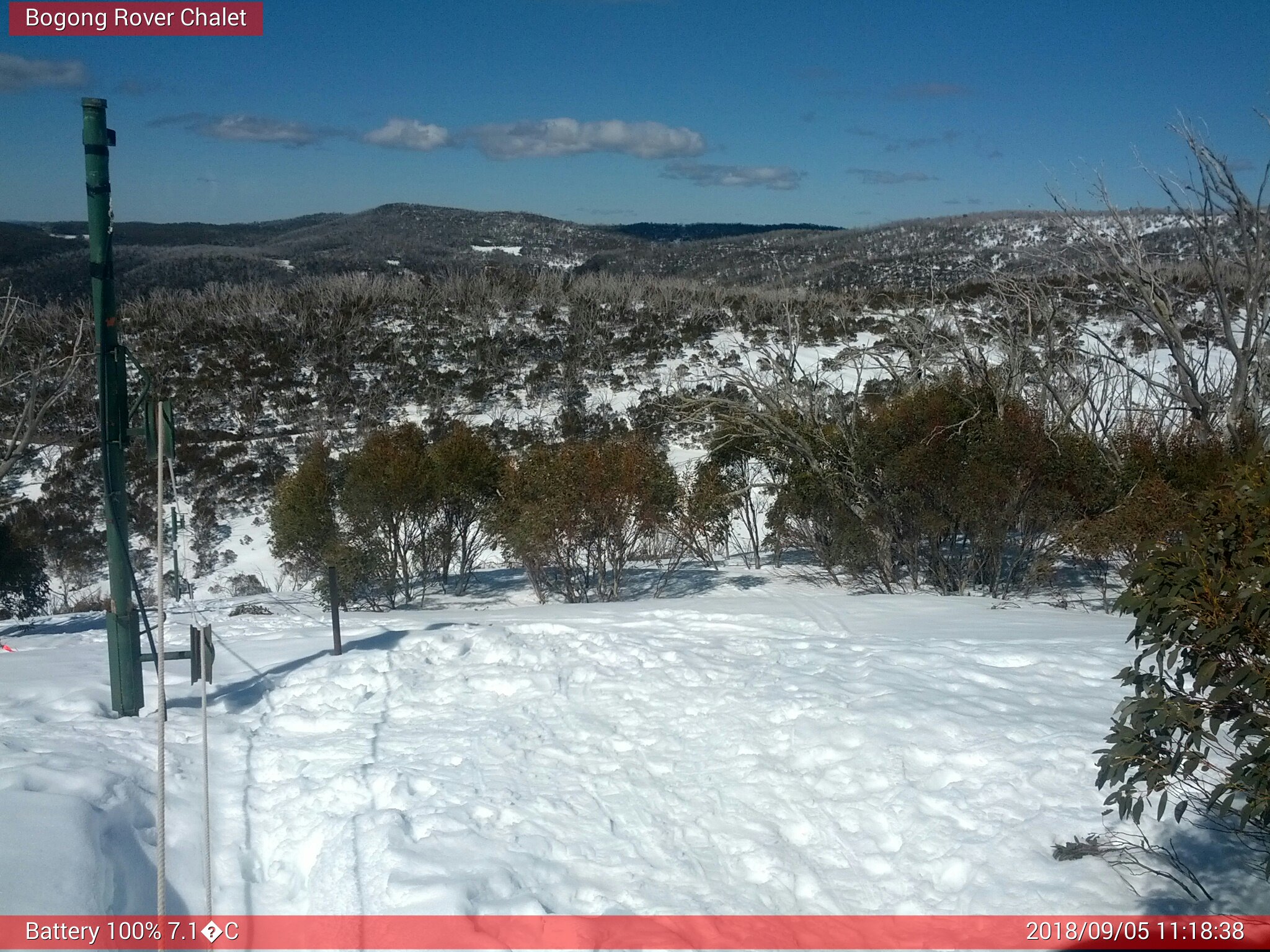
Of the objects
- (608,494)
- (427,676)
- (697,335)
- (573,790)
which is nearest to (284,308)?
(697,335)

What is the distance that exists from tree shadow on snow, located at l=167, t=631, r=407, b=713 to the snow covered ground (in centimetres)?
4

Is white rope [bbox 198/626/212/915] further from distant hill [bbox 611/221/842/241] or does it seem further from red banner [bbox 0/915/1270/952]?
distant hill [bbox 611/221/842/241]

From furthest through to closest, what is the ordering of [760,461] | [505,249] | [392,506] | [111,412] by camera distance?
[505,249]
[760,461]
[392,506]
[111,412]

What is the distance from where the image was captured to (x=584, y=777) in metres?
5.54

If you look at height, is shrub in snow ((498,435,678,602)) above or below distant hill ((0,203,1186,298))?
below

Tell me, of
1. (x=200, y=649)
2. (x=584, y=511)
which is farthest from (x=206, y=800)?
(x=584, y=511)

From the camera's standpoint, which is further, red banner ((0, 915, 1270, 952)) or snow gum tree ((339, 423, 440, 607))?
snow gum tree ((339, 423, 440, 607))

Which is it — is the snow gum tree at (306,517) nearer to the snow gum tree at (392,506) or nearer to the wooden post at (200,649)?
the snow gum tree at (392,506)

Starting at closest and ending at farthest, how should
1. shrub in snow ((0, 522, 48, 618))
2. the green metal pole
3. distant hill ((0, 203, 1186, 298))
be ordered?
the green metal pole, shrub in snow ((0, 522, 48, 618)), distant hill ((0, 203, 1186, 298))

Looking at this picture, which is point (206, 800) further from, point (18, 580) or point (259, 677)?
point (18, 580)

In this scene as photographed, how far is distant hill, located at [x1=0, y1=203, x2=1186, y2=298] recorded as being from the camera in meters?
45.7

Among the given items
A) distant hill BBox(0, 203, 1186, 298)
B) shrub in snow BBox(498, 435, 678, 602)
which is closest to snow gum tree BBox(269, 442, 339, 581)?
shrub in snow BBox(498, 435, 678, 602)

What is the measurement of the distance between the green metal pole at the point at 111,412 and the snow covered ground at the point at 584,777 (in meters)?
0.36

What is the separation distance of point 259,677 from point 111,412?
2.27 metres
